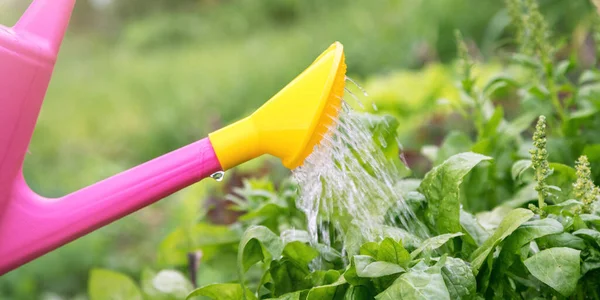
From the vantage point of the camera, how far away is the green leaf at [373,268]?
1.00 metres

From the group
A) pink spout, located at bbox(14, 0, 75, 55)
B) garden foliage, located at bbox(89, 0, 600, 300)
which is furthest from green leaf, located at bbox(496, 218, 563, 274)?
pink spout, located at bbox(14, 0, 75, 55)

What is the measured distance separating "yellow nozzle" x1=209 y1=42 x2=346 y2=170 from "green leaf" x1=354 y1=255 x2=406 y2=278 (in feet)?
0.59

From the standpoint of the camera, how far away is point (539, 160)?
3.41ft

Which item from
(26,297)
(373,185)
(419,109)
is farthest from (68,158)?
(373,185)

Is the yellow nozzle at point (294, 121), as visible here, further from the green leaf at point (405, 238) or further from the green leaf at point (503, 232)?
the green leaf at point (503, 232)

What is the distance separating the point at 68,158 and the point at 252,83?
54.3 inches

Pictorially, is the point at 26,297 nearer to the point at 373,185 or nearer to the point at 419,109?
the point at 419,109

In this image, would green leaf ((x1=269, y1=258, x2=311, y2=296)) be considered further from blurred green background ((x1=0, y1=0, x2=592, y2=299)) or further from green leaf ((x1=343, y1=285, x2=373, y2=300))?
blurred green background ((x1=0, y1=0, x2=592, y2=299))

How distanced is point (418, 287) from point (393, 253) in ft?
0.31

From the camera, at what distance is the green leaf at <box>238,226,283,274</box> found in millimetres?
1107

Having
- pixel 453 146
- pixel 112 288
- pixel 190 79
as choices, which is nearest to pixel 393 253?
pixel 453 146

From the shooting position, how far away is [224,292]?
1151 mm

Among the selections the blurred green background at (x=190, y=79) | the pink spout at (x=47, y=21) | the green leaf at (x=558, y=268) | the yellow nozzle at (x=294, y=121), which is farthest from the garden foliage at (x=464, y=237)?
the pink spout at (x=47, y=21)

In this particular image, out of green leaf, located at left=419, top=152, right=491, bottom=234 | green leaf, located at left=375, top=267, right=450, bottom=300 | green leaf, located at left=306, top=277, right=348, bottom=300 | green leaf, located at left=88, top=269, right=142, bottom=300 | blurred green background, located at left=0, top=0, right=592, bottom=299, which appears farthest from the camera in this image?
blurred green background, located at left=0, top=0, right=592, bottom=299
